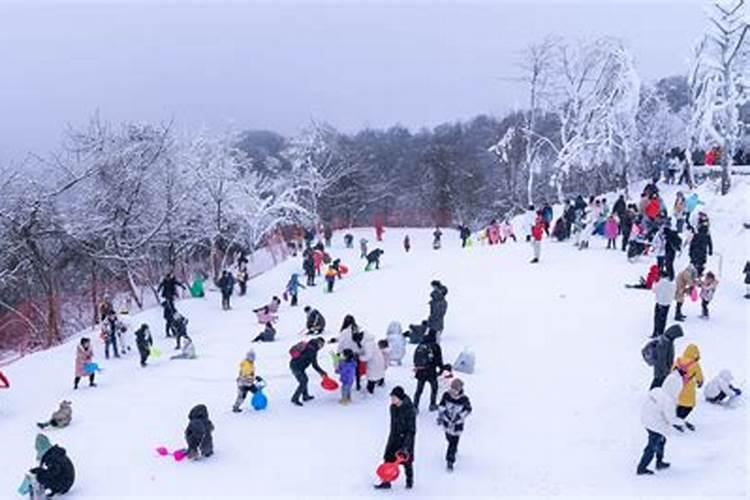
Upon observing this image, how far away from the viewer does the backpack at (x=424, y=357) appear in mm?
13758

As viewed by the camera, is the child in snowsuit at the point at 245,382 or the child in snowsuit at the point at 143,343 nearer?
the child in snowsuit at the point at 245,382

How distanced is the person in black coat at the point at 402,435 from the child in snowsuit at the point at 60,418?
6.43 metres

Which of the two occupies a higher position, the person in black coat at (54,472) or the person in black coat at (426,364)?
the person in black coat at (426,364)

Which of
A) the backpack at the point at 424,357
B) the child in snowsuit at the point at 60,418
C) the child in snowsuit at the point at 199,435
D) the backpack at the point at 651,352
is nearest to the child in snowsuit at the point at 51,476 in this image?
the child in snowsuit at the point at 199,435

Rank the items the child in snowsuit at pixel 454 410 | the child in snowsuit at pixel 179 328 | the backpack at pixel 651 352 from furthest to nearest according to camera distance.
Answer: the child in snowsuit at pixel 179 328 → the backpack at pixel 651 352 → the child in snowsuit at pixel 454 410

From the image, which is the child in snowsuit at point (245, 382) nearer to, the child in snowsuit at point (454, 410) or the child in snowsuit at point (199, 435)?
the child in snowsuit at point (199, 435)

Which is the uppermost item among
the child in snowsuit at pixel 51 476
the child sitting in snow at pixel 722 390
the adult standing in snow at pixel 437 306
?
the adult standing in snow at pixel 437 306

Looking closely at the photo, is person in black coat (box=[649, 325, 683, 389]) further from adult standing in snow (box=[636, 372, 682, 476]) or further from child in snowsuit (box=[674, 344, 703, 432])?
adult standing in snow (box=[636, 372, 682, 476])

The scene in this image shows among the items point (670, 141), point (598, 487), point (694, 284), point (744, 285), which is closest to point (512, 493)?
point (598, 487)

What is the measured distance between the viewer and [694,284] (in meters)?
18.0

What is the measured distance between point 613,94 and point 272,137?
107 m

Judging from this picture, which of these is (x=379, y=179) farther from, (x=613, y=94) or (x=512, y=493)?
(x=512, y=493)

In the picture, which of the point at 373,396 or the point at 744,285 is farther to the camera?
the point at 744,285

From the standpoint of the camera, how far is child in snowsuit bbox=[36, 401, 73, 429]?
1454cm
